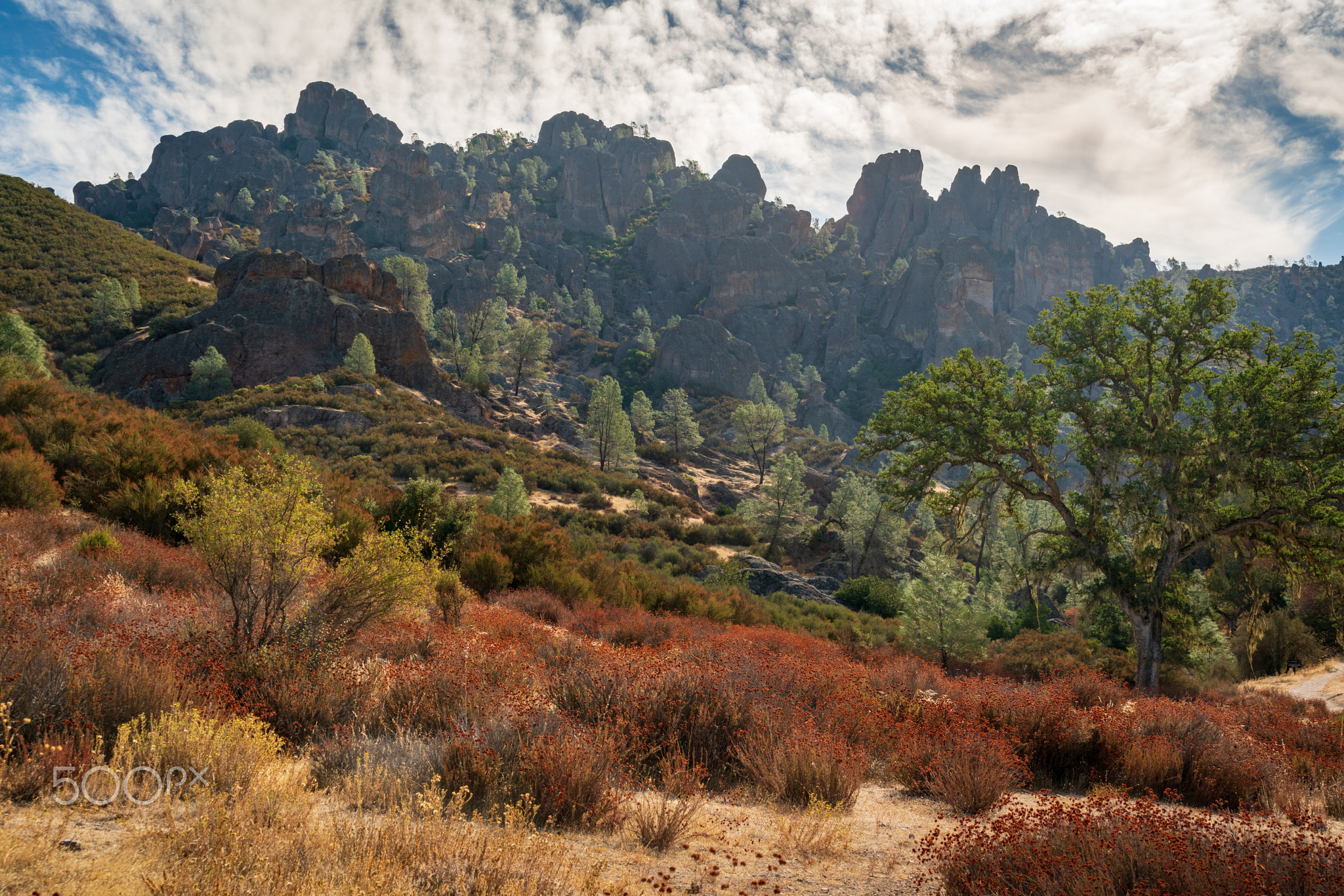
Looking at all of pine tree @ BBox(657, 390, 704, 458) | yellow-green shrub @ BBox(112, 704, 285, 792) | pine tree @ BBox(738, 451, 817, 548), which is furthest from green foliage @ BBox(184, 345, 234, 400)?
yellow-green shrub @ BBox(112, 704, 285, 792)

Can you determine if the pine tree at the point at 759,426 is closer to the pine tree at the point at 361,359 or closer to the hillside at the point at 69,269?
the pine tree at the point at 361,359

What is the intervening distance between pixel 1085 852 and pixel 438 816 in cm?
350

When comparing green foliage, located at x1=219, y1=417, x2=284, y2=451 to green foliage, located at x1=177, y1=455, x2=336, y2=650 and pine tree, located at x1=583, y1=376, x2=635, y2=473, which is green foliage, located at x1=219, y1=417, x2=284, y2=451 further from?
pine tree, located at x1=583, y1=376, x2=635, y2=473

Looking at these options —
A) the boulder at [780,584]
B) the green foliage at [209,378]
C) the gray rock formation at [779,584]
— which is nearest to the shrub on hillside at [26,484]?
the gray rock formation at [779,584]

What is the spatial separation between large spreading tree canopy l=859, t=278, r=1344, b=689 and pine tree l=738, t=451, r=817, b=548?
25507 mm

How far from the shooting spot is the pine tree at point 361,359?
4322 centimetres

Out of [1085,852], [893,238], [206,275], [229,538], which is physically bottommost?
[1085,852]

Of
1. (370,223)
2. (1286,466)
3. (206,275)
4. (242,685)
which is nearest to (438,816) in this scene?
A: (242,685)

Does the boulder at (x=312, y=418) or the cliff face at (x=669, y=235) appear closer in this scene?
the boulder at (x=312, y=418)

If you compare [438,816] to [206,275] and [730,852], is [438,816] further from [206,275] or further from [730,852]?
[206,275]

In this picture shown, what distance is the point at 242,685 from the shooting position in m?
5.00

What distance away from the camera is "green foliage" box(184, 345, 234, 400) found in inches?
1522

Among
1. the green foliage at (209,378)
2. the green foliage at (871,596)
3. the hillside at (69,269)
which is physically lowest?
the green foliage at (871,596)

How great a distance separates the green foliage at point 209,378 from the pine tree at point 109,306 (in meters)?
8.55
